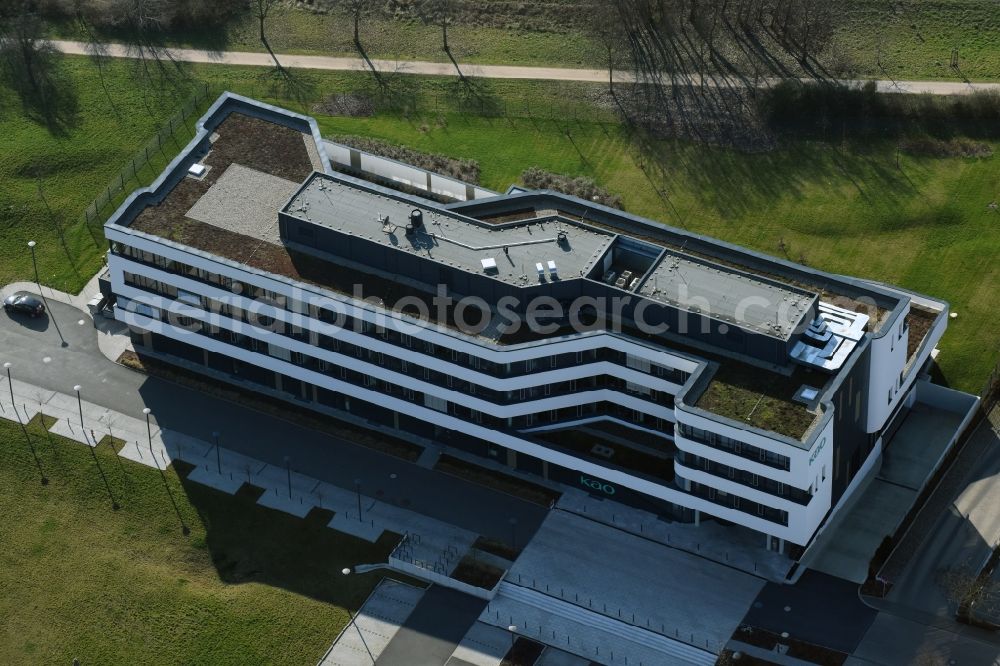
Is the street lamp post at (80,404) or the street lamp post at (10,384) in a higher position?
the street lamp post at (80,404)

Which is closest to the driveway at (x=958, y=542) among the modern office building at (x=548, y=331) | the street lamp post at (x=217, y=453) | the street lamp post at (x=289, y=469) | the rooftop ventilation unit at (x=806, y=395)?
the modern office building at (x=548, y=331)

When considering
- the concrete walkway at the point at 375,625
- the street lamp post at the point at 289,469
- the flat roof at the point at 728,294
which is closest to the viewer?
the concrete walkway at the point at 375,625

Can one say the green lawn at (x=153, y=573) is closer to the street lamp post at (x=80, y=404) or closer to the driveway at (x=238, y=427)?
the street lamp post at (x=80, y=404)

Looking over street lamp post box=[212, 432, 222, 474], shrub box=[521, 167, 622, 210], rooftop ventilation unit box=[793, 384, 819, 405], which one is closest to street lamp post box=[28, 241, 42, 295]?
street lamp post box=[212, 432, 222, 474]

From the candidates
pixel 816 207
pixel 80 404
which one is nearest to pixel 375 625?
pixel 80 404

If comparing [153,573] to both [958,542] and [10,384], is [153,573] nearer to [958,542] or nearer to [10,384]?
[10,384]

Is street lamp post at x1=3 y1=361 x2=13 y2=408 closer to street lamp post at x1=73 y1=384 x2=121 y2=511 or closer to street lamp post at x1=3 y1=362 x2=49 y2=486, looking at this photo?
street lamp post at x1=3 y1=362 x2=49 y2=486
